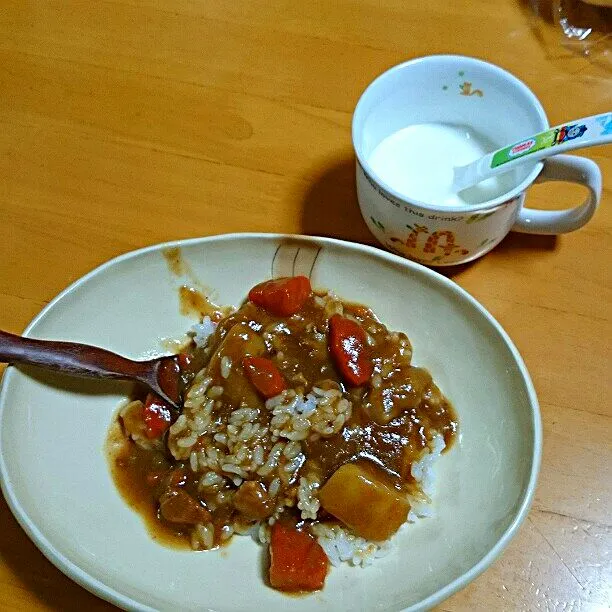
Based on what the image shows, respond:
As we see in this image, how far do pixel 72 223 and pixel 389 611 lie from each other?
3.48 feet

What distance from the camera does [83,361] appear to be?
129 cm

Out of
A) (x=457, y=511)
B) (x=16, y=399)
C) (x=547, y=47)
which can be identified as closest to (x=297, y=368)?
(x=457, y=511)

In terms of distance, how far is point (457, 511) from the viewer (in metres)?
1.27

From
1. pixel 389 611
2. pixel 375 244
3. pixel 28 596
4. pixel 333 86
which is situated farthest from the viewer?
pixel 333 86

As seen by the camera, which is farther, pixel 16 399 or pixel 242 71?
pixel 242 71

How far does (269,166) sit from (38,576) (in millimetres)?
988

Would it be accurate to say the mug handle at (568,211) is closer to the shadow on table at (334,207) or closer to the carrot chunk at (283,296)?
the shadow on table at (334,207)

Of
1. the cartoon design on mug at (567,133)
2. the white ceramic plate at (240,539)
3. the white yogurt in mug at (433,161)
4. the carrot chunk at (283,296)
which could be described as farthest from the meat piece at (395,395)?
the cartoon design on mug at (567,133)

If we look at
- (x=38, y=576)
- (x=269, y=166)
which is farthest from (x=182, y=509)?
(x=269, y=166)

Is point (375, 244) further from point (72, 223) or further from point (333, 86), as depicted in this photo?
point (72, 223)

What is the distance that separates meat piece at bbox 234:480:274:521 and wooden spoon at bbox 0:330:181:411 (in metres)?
0.22

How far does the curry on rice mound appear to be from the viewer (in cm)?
122

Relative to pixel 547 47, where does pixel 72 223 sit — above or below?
below

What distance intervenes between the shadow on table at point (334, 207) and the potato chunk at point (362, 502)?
57 cm
